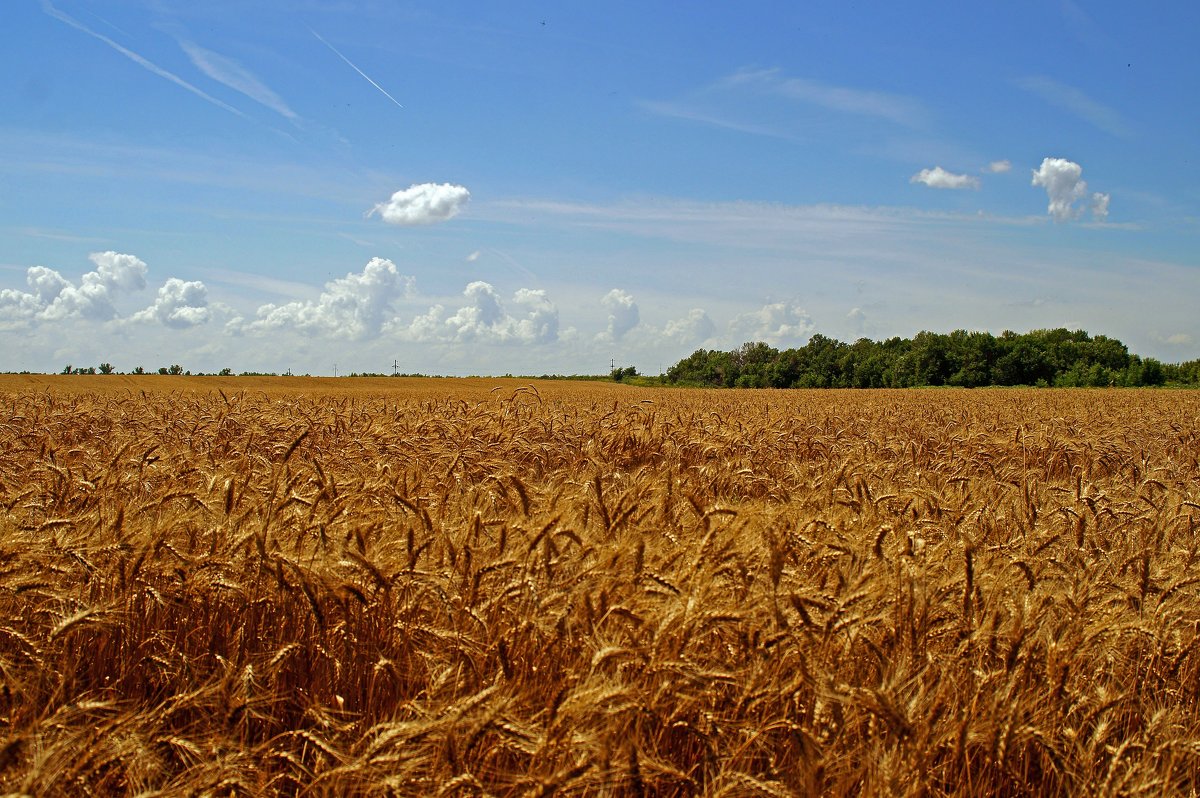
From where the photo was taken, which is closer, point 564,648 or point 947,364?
point 564,648

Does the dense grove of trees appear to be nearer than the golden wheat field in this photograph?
No

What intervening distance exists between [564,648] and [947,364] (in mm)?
94813

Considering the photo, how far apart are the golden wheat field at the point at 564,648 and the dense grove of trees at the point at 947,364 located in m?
78.1

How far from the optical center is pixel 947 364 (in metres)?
88.9

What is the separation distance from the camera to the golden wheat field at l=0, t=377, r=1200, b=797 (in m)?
2.12

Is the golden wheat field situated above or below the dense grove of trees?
below

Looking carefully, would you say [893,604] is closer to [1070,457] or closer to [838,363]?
[1070,457]

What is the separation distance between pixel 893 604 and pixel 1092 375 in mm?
82450

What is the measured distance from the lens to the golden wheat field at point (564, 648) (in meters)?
2.12

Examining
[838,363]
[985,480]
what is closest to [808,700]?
[985,480]

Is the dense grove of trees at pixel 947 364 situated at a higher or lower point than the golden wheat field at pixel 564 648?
higher

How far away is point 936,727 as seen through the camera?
237cm

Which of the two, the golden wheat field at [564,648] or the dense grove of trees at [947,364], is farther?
the dense grove of trees at [947,364]

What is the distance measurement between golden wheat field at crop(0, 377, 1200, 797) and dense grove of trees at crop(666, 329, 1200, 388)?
256 feet
